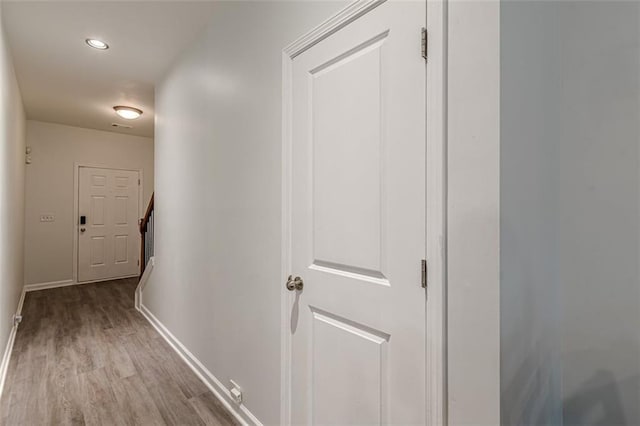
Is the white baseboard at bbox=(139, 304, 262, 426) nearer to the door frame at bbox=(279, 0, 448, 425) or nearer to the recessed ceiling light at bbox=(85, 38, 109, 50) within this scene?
the door frame at bbox=(279, 0, 448, 425)

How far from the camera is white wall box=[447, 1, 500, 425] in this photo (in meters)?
0.78

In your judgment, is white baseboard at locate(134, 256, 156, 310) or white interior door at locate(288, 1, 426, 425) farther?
white baseboard at locate(134, 256, 156, 310)

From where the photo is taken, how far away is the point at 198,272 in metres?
2.46

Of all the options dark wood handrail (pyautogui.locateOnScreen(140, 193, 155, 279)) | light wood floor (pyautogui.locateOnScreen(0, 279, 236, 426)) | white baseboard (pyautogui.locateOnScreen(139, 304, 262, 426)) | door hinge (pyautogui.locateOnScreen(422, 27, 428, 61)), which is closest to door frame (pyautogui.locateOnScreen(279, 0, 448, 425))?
door hinge (pyautogui.locateOnScreen(422, 27, 428, 61))

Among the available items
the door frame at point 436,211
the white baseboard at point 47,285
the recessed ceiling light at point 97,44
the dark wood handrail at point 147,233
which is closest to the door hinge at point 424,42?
the door frame at point 436,211

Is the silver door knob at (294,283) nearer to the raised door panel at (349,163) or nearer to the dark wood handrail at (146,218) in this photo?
the raised door panel at (349,163)

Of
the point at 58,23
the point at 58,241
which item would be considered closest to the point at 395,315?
the point at 58,23

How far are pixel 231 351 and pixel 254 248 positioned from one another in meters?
0.73

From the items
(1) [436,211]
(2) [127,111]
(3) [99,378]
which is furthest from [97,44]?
(1) [436,211]

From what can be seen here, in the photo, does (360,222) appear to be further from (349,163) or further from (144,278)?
(144,278)

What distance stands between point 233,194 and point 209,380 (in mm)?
1327

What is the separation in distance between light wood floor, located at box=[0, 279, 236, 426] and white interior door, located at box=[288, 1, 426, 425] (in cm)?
103

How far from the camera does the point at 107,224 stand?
5.62m

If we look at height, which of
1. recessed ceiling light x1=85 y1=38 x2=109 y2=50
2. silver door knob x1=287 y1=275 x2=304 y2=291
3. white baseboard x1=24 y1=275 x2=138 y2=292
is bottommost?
white baseboard x1=24 y1=275 x2=138 y2=292
